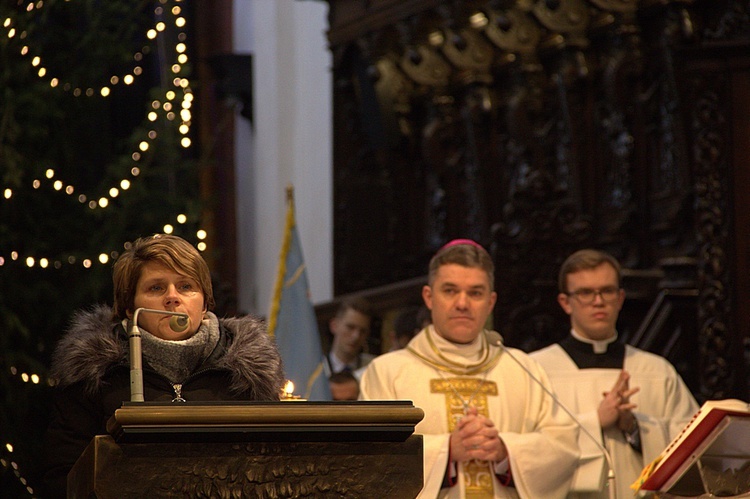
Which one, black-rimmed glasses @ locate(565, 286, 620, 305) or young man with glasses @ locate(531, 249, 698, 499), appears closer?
young man with glasses @ locate(531, 249, 698, 499)

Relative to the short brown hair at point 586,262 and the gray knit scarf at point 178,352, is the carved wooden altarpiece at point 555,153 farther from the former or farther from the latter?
the gray knit scarf at point 178,352

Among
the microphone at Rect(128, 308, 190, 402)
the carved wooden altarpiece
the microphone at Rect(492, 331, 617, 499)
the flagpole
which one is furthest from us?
the flagpole

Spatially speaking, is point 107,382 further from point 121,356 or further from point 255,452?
point 255,452

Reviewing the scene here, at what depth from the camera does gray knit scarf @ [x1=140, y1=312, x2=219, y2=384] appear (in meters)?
3.77

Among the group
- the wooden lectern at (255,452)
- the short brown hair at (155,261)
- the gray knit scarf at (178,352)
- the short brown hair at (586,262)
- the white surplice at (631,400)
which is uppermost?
the short brown hair at (155,261)

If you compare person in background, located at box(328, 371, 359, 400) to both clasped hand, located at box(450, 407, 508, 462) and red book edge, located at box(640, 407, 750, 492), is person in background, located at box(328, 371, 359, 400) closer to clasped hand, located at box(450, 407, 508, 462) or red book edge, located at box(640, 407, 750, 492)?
clasped hand, located at box(450, 407, 508, 462)

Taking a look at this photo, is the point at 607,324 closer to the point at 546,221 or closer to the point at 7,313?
the point at 546,221

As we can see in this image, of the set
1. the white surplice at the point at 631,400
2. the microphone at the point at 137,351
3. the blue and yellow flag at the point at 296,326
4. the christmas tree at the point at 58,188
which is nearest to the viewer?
the microphone at the point at 137,351

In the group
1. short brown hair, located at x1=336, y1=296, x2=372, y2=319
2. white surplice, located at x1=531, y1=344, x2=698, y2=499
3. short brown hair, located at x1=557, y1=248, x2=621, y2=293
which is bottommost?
white surplice, located at x1=531, y1=344, x2=698, y2=499

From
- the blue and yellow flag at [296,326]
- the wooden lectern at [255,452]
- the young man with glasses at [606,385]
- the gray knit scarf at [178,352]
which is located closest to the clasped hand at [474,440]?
the young man with glasses at [606,385]

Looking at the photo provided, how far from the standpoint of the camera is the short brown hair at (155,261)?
381cm

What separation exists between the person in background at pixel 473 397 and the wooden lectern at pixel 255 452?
194 cm

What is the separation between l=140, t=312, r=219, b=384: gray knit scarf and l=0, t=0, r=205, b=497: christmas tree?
320 centimetres

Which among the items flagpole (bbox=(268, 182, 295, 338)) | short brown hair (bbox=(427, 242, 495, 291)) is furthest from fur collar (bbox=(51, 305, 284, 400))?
flagpole (bbox=(268, 182, 295, 338))
